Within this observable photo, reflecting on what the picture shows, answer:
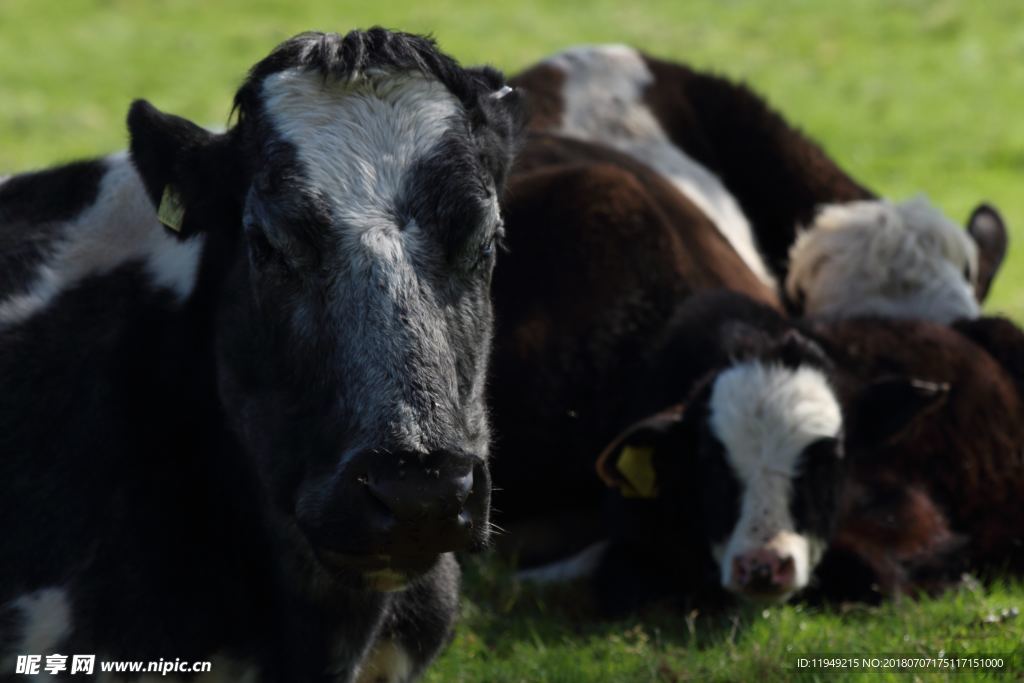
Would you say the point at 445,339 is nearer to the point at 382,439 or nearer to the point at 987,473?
the point at 382,439

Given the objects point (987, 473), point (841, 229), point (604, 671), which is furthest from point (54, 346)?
point (841, 229)

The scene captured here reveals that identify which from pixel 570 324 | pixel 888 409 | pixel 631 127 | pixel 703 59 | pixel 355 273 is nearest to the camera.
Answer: pixel 355 273

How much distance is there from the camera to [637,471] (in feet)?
23.5

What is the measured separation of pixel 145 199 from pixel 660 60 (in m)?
5.92

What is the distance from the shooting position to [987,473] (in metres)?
7.65

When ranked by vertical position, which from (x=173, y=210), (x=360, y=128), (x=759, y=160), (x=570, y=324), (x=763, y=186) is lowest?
(x=570, y=324)

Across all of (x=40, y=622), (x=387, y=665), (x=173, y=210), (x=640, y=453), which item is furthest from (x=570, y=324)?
(x=40, y=622)

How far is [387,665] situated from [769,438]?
247cm

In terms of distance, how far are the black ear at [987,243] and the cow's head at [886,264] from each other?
69 millimetres

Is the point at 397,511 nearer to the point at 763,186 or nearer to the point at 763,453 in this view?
the point at 763,453

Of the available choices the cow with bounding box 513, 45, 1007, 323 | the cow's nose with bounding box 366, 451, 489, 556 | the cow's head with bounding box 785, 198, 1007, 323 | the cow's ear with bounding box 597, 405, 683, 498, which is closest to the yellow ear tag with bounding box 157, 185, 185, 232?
the cow's nose with bounding box 366, 451, 489, 556

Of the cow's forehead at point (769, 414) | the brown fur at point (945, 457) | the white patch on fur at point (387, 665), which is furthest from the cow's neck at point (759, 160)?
the white patch on fur at point (387, 665)

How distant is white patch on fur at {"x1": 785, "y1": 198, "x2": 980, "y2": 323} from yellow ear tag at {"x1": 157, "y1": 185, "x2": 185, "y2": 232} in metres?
4.79

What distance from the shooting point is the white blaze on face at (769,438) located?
667 cm
